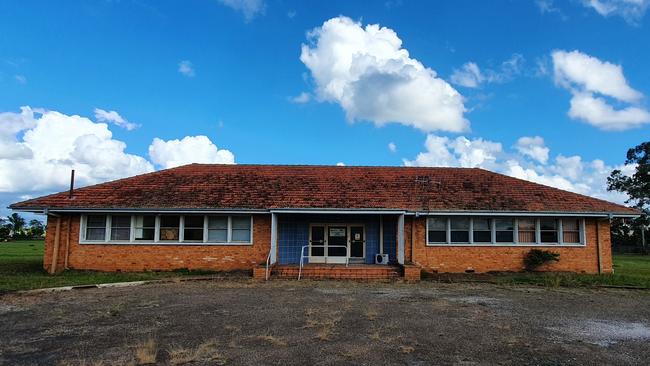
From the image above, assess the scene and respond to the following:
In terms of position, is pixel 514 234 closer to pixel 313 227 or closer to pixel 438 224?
pixel 438 224

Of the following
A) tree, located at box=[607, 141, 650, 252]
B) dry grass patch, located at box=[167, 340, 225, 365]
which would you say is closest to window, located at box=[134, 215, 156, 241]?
dry grass patch, located at box=[167, 340, 225, 365]

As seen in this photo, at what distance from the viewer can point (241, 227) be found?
17625mm

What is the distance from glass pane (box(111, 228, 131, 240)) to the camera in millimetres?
17391

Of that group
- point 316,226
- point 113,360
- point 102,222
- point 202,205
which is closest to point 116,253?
point 102,222

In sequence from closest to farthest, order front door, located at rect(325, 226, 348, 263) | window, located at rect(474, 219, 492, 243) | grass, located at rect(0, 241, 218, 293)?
grass, located at rect(0, 241, 218, 293), window, located at rect(474, 219, 492, 243), front door, located at rect(325, 226, 348, 263)

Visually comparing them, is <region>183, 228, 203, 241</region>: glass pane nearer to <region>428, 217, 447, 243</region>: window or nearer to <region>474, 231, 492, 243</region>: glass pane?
<region>428, 217, 447, 243</region>: window

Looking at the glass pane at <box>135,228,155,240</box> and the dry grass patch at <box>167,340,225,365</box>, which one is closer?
the dry grass patch at <box>167,340,225,365</box>

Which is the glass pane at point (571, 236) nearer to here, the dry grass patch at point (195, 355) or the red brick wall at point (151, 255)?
the red brick wall at point (151, 255)

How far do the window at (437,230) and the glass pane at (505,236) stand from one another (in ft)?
6.67

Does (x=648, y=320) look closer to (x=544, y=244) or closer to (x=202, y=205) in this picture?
(x=544, y=244)

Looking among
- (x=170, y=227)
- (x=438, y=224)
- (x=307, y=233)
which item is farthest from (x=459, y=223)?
(x=170, y=227)

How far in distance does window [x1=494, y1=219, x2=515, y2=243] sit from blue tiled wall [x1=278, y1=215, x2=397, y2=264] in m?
3.86

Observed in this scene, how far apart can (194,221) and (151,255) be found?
193 cm

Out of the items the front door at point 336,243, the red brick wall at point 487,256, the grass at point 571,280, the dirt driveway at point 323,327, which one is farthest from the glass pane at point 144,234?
the grass at point 571,280
